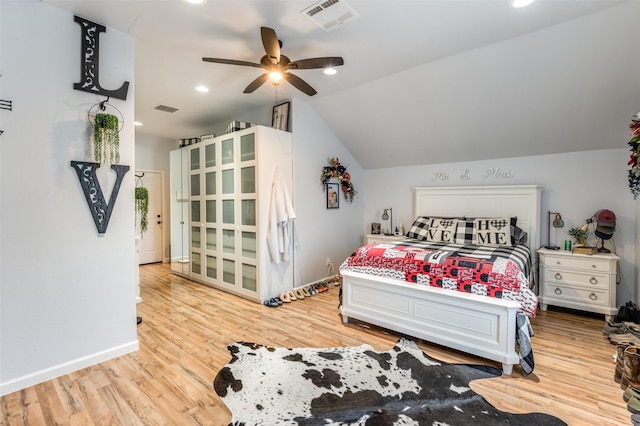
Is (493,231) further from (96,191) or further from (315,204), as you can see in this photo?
(96,191)

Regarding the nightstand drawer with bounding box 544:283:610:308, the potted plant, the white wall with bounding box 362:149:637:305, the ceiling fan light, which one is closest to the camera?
the ceiling fan light

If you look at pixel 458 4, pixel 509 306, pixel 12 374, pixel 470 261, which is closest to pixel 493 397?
pixel 509 306

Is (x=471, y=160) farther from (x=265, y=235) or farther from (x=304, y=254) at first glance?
(x=265, y=235)

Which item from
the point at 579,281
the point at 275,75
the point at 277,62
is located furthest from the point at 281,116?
the point at 579,281

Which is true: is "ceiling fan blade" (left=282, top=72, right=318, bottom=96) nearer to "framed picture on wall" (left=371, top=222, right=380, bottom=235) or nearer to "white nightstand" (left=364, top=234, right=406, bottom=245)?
"white nightstand" (left=364, top=234, right=406, bottom=245)

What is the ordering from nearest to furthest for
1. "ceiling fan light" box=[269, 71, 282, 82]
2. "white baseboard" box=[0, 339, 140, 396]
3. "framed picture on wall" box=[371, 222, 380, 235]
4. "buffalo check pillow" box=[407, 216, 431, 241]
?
"white baseboard" box=[0, 339, 140, 396] → "ceiling fan light" box=[269, 71, 282, 82] → "buffalo check pillow" box=[407, 216, 431, 241] → "framed picture on wall" box=[371, 222, 380, 235]

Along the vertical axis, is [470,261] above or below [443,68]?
below

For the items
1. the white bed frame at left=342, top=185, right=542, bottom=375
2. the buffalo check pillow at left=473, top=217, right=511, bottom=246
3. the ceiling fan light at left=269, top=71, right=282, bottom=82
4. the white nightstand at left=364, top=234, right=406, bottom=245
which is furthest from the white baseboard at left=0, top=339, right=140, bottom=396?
the buffalo check pillow at left=473, top=217, right=511, bottom=246

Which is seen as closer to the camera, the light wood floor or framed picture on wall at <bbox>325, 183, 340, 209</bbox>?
the light wood floor

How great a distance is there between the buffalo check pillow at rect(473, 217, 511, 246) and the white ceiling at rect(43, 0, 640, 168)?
0.98 metres

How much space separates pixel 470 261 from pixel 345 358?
137 centimetres

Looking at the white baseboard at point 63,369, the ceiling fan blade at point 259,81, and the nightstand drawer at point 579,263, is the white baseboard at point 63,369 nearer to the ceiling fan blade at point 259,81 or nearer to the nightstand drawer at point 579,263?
the ceiling fan blade at point 259,81

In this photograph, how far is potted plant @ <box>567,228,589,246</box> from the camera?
11.6ft

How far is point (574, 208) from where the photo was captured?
3.70 metres
